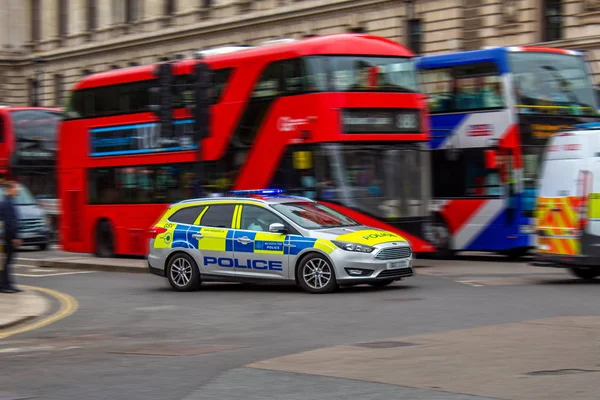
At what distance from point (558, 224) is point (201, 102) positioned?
699 centimetres

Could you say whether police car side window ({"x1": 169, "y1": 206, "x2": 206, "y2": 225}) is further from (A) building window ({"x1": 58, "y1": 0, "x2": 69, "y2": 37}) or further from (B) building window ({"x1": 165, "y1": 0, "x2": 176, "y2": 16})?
(A) building window ({"x1": 58, "y1": 0, "x2": 69, "y2": 37})

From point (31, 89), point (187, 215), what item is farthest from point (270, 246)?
point (31, 89)

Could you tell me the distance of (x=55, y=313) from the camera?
14352 mm

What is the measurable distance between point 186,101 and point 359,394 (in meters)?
15.6

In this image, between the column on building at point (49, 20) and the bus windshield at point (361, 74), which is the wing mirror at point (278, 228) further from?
the column on building at point (49, 20)

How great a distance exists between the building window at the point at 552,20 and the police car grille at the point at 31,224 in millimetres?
16764

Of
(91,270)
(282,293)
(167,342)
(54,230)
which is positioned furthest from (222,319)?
(54,230)

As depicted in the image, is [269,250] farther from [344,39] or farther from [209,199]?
[344,39]

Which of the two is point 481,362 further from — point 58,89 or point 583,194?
point 58,89

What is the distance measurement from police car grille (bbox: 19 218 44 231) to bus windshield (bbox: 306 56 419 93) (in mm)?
14269

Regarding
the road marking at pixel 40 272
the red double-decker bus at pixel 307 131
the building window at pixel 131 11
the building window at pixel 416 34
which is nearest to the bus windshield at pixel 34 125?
the road marking at pixel 40 272

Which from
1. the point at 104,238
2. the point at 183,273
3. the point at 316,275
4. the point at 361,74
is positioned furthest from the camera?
the point at 104,238

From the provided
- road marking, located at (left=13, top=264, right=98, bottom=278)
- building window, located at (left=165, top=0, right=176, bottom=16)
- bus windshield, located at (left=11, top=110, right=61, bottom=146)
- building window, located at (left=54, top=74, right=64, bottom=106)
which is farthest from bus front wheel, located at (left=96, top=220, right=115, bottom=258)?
building window, located at (left=54, top=74, right=64, bottom=106)

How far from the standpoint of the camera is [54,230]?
118ft
